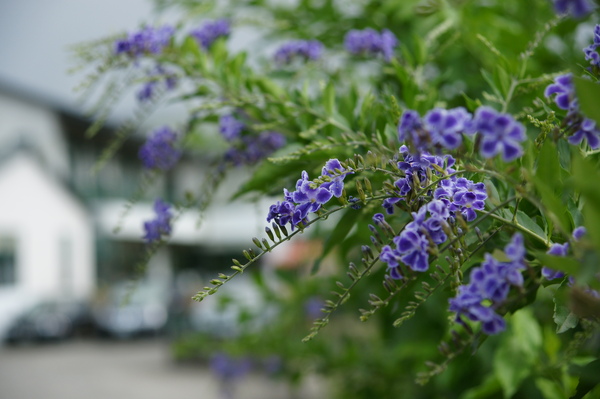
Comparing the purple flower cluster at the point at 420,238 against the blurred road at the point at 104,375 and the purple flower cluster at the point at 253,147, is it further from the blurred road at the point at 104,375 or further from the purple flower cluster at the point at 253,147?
the blurred road at the point at 104,375

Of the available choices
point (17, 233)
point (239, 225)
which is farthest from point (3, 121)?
point (239, 225)

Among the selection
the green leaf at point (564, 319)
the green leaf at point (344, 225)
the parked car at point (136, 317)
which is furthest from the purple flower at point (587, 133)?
the parked car at point (136, 317)

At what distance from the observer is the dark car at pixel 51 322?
13.7m

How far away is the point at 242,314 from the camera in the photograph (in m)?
2.59

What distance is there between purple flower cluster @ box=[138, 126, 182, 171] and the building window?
1695cm

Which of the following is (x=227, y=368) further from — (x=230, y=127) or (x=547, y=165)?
(x=547, y=165)

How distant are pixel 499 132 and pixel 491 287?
0.16m

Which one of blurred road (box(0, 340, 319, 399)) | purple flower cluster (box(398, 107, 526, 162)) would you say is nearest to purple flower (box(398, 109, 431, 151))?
purple flower cluster (box(398, 107, 526, 162))

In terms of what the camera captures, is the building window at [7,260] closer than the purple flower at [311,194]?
No

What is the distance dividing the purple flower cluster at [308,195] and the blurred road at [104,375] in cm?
533

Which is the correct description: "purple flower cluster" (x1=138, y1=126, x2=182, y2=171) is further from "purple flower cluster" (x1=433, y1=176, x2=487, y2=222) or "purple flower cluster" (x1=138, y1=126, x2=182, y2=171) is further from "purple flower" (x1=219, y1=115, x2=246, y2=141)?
"purple flower cluster" (x1=433, y1=176, x2=487, y2=222)

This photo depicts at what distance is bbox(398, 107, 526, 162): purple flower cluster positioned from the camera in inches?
24.0

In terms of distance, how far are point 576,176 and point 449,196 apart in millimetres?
239

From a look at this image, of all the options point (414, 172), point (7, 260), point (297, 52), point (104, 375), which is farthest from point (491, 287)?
point (7, 260)
